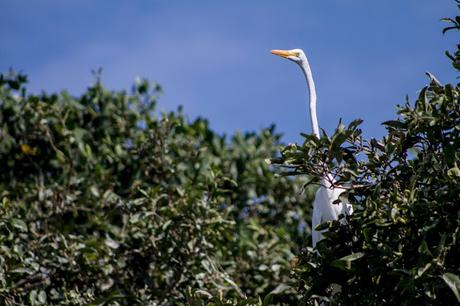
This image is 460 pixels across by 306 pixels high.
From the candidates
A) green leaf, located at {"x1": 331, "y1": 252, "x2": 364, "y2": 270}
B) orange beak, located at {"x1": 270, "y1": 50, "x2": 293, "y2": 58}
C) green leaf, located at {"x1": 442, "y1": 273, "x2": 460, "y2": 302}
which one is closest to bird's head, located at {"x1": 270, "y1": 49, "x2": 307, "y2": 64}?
orange beak, located at {"x1": 270, "y1": 50, "x2": 293, "y2": 58}

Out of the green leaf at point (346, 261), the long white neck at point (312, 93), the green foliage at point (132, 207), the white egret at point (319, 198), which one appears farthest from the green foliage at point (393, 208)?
the long white neck at point (312, 93)

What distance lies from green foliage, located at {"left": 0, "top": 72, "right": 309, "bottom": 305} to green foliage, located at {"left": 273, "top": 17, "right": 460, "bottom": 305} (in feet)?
1.41

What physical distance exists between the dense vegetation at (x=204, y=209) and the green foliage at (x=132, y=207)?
0.01 m

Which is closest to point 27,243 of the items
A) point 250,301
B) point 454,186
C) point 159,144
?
point 159,144

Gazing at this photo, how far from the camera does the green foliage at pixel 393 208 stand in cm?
297

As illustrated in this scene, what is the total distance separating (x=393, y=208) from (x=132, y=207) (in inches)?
108

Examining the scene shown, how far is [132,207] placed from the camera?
222 inches

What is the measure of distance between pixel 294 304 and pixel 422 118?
131 inches

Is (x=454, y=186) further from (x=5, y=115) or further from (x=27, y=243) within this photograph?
(x=5, y=115)

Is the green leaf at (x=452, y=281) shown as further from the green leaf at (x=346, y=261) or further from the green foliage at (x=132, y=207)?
the green foliage at (x=132, y=207)

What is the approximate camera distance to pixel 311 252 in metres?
3.37

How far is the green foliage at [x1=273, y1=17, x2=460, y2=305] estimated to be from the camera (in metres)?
2.97

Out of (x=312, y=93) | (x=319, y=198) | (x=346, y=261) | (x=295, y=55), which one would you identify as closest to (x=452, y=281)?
(x=346, y=261)

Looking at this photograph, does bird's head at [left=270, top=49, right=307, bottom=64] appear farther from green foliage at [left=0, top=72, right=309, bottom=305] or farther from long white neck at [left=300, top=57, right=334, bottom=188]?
green foliage at [left=0, top=72, right=309, bottom=305]
